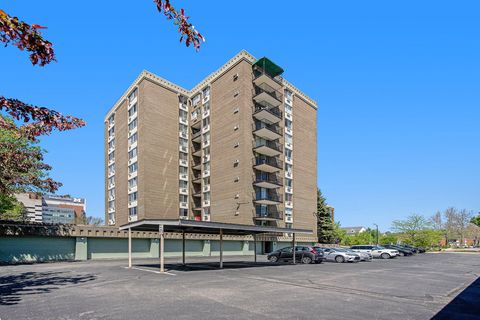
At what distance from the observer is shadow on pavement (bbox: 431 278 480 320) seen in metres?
8.95

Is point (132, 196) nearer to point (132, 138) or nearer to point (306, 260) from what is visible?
point (132, 138)

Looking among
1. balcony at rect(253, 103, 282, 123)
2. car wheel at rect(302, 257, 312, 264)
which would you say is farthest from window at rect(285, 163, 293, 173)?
car wheel at rect(302, 257, 312, 264)

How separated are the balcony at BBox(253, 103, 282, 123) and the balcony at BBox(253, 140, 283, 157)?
3476mm

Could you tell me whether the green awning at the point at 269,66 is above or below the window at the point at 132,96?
above

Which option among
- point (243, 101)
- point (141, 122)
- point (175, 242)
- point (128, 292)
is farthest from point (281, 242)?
point (128, 292)

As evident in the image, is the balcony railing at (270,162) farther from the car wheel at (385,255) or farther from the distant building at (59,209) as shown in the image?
the distant building at (59,209)

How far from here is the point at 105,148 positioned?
66375 millimetres

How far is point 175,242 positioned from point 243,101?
70.0 feet

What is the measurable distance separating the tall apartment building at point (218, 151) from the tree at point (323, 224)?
227 inches

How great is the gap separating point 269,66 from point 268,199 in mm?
19652

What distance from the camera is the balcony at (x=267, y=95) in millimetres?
50688

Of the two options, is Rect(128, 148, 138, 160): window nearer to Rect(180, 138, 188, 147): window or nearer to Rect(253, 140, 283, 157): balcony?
Rect(180, 138, 188, 147): window

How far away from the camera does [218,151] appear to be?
52.2 meters

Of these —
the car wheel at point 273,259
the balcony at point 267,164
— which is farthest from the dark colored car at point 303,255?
the balcony at point 267,164
